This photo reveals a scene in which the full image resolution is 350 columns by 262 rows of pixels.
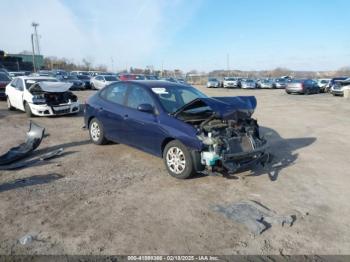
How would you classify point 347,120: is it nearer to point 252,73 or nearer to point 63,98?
point 63,98

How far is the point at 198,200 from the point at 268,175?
178 centimetres

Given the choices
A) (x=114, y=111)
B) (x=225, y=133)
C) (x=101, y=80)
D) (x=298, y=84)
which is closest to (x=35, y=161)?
(x=114, y=111)

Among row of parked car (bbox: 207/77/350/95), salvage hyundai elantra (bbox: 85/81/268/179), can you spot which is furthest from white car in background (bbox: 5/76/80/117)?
row of parked car (bbox: 207/77/350/95)

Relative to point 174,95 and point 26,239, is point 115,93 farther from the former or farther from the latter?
point 26,239

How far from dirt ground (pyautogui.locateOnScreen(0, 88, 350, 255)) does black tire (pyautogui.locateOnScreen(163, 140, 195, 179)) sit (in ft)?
0.40

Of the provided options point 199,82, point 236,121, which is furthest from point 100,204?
point 199,82

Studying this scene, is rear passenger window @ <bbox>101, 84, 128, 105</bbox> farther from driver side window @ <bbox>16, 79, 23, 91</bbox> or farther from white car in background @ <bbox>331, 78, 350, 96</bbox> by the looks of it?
white car in background @ <bbox>331, 78, 350, 96</bbox>

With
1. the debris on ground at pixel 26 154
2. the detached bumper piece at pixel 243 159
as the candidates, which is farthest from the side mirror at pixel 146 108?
the debris on ground at pixel 26 154

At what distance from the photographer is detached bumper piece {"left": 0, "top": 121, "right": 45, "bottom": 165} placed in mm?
6262

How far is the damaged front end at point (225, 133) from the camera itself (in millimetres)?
5168

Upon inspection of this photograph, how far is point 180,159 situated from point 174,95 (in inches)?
61.7

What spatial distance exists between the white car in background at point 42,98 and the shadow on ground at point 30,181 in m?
6.78

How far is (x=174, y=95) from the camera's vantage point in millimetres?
6453

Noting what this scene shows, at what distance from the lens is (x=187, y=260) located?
10.7 feet
